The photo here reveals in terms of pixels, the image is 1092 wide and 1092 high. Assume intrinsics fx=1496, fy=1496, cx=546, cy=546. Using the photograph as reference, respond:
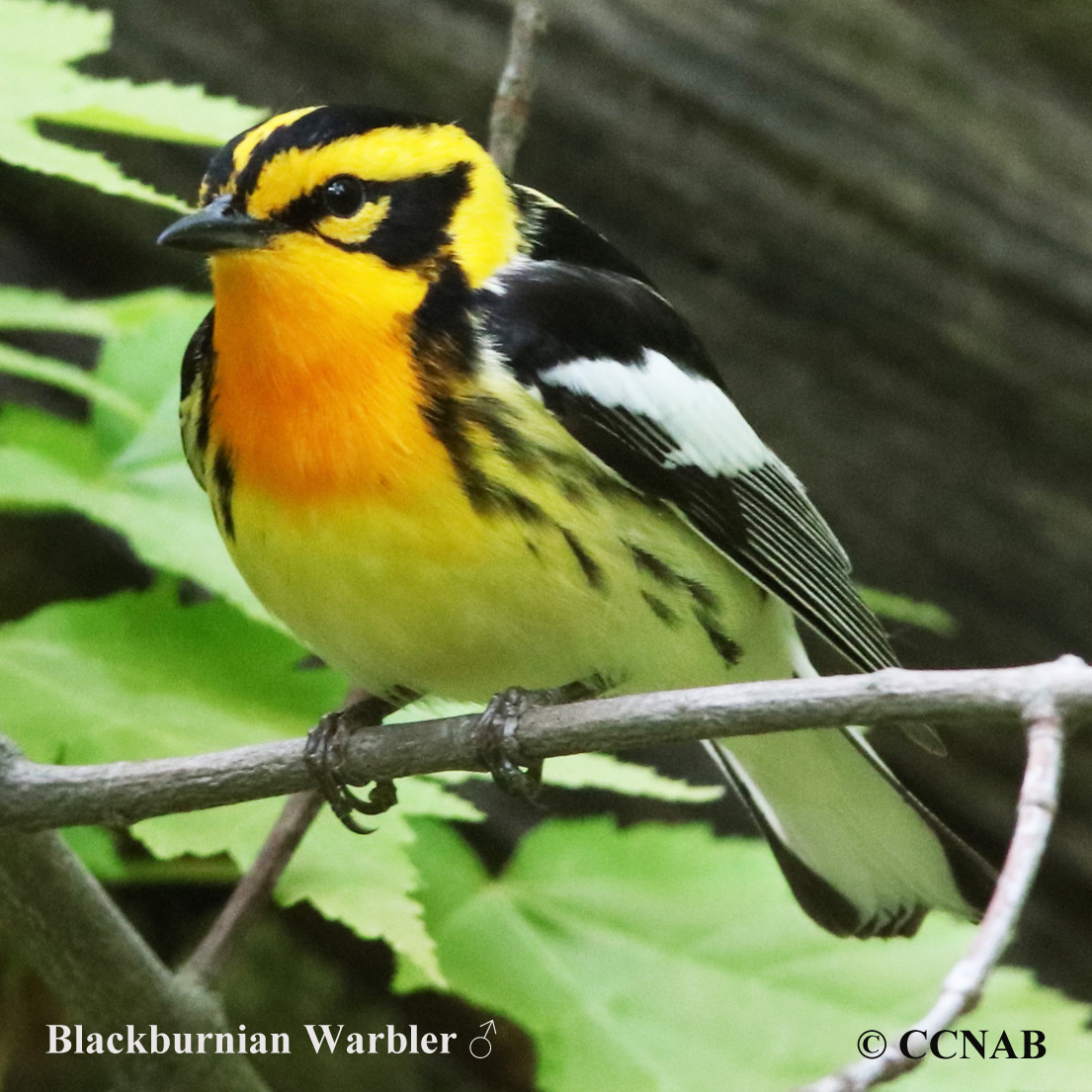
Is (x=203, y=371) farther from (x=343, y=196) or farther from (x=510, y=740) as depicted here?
(x=510, y=740)

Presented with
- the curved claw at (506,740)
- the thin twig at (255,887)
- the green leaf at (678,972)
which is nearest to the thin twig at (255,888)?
the thin twig at (255,887)

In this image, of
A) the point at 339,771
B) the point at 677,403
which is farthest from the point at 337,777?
the point at 677,403

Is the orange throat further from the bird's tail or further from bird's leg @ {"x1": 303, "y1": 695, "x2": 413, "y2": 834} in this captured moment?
the bird's tail

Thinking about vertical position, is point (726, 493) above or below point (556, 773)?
above

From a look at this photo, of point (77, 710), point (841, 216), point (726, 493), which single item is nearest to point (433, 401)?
point (726, 493)

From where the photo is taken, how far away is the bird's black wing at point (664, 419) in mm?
1691

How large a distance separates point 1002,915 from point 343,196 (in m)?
1.10

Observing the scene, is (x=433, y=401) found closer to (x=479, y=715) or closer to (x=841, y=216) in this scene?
(x=479, y=715)

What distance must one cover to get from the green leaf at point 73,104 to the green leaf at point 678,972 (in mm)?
1043

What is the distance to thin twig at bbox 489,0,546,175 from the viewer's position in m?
2.15

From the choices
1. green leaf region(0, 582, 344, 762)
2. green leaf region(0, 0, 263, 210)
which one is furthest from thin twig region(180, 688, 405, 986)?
green leaf region(0, 0, 263, 210)

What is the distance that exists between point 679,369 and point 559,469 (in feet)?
1.24

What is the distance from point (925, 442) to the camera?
3.24 m

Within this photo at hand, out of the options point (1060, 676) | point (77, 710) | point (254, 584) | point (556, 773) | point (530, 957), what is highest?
point (1060, 676)
